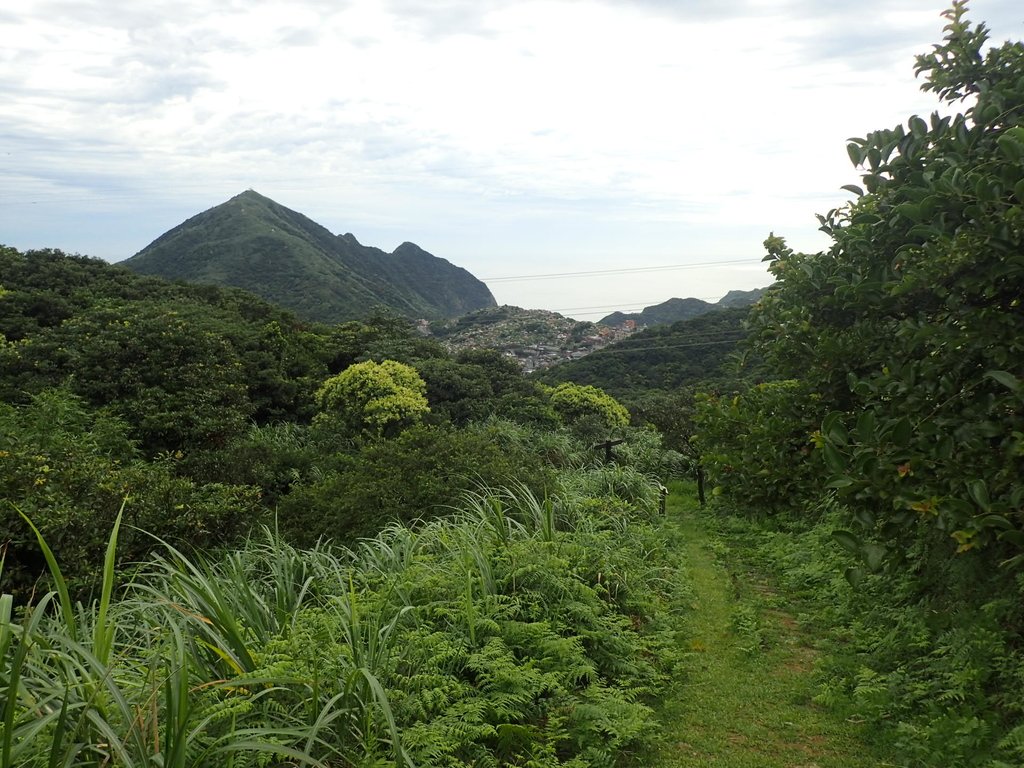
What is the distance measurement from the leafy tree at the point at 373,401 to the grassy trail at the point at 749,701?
7.91 m

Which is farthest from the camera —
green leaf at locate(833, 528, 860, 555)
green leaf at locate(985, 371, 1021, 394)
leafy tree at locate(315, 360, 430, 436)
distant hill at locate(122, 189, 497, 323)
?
distant hill at locate(122, 189, 497, 323)

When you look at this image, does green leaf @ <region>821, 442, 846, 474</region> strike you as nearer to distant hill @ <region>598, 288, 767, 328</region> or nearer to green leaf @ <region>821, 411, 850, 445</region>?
green leaf @ <region>821, 411, 850, 445</region>

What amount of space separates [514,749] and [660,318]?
72434 millimetres

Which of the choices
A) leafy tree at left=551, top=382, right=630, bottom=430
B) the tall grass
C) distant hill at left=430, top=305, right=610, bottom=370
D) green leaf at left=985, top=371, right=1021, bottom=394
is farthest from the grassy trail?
distant hill at left=430, top=305, right=610, bottom=370

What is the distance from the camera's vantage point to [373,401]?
1362 centimetres

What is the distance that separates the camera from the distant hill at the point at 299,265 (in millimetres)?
56562

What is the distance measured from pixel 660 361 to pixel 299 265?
3822 centimetres

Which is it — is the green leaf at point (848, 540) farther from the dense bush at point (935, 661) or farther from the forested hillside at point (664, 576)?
the dense bush at point (935, 661)

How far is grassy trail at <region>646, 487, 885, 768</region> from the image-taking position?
3838 millimetres

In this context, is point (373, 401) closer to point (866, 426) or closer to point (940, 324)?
point (940, 324)

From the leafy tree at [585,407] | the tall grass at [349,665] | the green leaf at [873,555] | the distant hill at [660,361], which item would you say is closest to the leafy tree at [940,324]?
the green leaf at [873,555]

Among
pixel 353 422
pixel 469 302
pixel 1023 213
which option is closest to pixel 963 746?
pixel 1023 213

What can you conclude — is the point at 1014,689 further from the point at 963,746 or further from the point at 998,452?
the point at 998,452

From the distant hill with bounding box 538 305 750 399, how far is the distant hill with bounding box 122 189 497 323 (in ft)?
58.6
